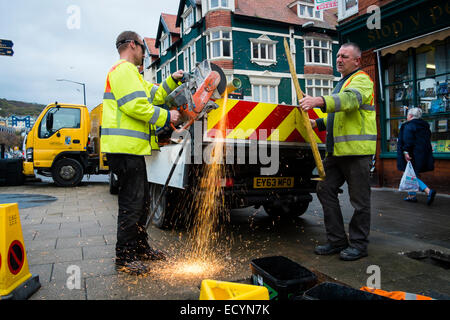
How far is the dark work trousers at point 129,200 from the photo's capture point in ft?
10.5

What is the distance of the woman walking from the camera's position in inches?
259

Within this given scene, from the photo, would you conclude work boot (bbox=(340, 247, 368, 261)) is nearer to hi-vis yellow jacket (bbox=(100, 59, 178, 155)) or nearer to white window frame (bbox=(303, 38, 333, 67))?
hi-vis yellow jacket (bbox=(100, 59, 178, 155))

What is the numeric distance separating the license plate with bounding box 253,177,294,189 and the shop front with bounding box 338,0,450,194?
5.00m

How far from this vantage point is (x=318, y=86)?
81.6 feet

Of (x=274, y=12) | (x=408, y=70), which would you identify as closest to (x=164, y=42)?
(x=274, y=12)

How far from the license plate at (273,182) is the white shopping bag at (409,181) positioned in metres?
3.56

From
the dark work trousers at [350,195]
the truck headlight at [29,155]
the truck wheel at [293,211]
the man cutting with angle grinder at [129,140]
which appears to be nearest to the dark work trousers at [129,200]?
the man cutting with angle grinder at [129,140]

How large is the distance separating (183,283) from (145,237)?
86 cm

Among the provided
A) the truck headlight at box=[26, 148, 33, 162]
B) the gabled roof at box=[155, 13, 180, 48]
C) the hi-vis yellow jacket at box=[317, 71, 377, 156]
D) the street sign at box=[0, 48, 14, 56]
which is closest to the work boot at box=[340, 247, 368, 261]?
the hi-vis yellow jacket at box=[317, 71, 377, 156]

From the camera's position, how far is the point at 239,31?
22.8 metres

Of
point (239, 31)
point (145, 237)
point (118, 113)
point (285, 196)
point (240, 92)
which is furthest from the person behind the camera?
point (239, 31)
